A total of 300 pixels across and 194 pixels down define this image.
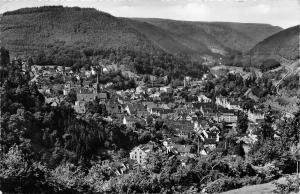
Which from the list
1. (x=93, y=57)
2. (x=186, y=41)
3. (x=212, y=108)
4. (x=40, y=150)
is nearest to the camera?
(x=40, y=150)

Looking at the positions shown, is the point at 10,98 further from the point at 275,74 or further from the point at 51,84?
the point at 275,74

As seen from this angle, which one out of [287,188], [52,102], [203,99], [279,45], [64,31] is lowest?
[203,99]

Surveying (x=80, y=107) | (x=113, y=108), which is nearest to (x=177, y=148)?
(x=113, y=108)

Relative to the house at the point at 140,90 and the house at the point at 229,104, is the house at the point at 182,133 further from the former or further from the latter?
the house at the point at 140,90

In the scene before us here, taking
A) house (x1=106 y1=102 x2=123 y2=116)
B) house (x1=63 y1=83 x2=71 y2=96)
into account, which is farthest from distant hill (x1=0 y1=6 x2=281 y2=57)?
house (x1=106 y1=102 x2=123 y2=116)

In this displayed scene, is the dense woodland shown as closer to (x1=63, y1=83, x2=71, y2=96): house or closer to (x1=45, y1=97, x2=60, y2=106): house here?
(x1=45, y1=97, x2=60, y2=106): house

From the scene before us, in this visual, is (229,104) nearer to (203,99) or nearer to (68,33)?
(203,99)

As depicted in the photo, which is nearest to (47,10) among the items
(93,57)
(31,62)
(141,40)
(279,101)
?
(141,40)
